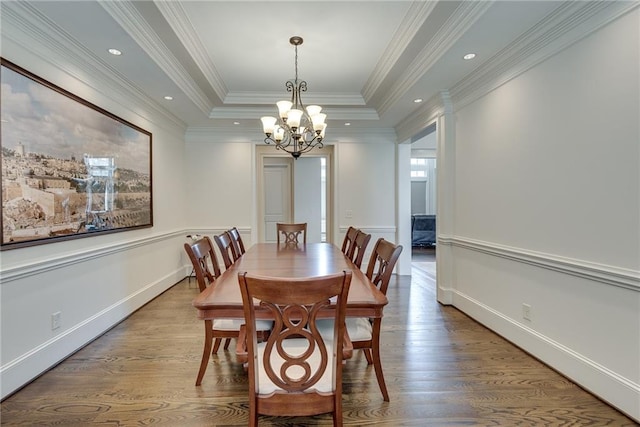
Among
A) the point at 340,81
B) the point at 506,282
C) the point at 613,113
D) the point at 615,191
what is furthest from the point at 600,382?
the point at 340,81

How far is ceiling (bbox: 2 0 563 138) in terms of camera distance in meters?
2.04

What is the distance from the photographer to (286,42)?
9.02 ft

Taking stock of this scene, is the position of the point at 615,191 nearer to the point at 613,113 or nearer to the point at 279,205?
the point at 613,113

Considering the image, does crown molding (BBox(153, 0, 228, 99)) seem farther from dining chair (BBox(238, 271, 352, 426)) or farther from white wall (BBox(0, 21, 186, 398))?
dining chair (BBox(238, 271, 352, 426))

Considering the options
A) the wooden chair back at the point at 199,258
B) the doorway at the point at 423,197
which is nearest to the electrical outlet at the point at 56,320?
the wooden chair back at the point at 199,258

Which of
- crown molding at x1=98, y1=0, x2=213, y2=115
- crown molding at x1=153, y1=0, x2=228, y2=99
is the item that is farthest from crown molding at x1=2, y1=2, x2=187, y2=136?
crown molding at x1=153, y1=0, x2=228, y2=99

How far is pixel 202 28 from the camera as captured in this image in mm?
2506

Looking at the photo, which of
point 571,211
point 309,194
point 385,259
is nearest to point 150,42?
point 385,259

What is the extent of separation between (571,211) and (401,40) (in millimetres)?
1888

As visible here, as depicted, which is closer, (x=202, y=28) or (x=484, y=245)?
(x=202, y=28)

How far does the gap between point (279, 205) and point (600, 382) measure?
17.8ft

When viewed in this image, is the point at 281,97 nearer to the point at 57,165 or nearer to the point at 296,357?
the point at 57,165

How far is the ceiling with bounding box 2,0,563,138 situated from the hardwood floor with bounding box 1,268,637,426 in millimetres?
2360

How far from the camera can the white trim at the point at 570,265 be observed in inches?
64.3
